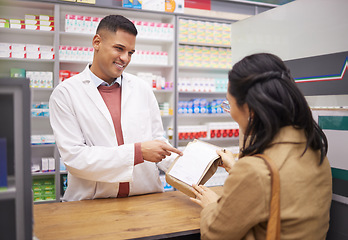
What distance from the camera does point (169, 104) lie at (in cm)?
515

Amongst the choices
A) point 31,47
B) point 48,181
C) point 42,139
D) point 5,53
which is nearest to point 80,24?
point 31,47

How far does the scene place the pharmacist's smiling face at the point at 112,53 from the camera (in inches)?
82.1

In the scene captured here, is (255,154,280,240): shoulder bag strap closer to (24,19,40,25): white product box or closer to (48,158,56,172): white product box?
(48,158,56,172): white product box

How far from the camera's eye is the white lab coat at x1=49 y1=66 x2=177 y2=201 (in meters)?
1.82

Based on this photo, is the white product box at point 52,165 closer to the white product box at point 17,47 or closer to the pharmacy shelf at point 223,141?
the white product box at point 17,47

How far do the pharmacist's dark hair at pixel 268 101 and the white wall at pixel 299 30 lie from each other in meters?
0.77

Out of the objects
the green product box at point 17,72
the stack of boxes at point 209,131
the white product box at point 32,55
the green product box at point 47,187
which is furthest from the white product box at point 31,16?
the stack of boxes at point 209,131

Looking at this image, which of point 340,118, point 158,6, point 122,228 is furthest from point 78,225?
point 158,6

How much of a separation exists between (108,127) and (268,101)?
1.19m

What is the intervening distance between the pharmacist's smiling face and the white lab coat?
0.12 m

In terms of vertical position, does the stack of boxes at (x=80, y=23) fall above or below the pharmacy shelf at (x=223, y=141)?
above

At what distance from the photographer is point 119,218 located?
1557 mm

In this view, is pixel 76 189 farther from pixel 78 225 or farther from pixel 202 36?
pixel 202 36

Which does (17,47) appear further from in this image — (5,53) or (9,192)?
(9,192)
